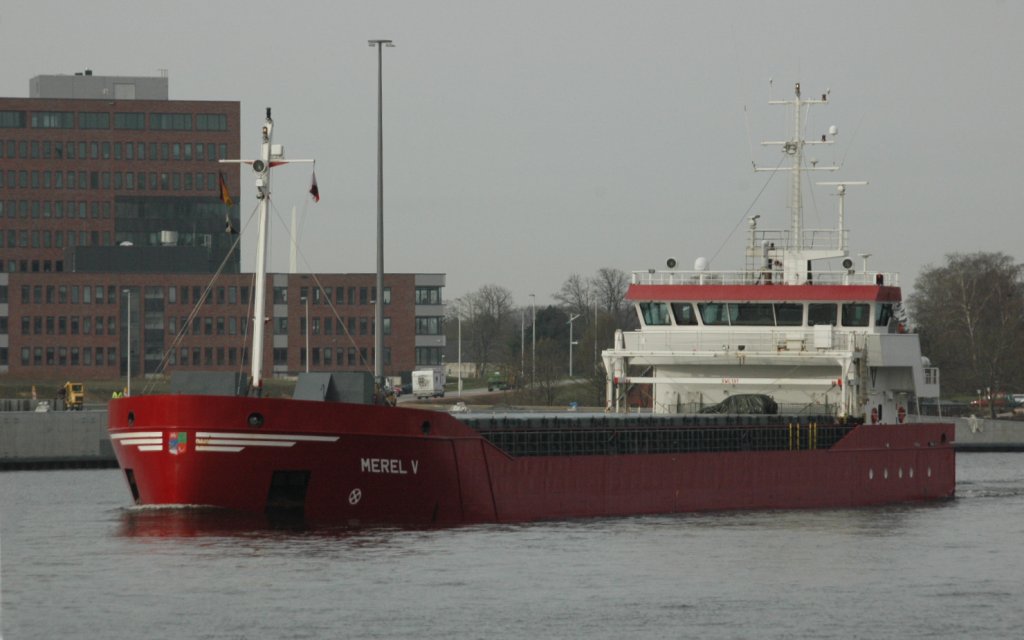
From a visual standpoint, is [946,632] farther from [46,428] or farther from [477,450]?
[46,428]

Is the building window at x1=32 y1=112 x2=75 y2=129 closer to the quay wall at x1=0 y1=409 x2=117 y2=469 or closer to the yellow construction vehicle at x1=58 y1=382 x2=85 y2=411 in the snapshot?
the yellow construction vehicle at x1=58 y1=382 x2=85 y2=411

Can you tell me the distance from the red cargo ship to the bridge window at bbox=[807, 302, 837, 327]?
42 mm

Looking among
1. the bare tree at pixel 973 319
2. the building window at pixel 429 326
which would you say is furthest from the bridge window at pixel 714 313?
the building window at pixel 429 326

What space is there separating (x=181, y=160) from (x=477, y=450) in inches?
3992

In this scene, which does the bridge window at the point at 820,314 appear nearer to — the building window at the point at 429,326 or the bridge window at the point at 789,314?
the bridge window at the point at 789,314

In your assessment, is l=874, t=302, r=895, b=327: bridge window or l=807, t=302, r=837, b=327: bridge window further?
l=874, t=302, r=895, b=327: bridge window

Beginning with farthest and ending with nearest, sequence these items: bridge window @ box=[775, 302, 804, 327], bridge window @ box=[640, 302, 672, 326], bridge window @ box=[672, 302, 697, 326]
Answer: bridge window @ box=[640, 302, 672, 326] < bridge window @ box=[672, 302, 697, 326] < bridge window @ box=[775, 302, 804, 327]

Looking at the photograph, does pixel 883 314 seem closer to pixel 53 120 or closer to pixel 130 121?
pixel 130 121

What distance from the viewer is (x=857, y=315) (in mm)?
49688

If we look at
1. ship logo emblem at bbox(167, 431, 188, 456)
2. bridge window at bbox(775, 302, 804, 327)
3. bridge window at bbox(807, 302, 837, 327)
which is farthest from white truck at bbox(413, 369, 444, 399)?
ship logo emblem at bbox(167, 431, 188, 456)

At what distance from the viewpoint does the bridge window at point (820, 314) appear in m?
49.3

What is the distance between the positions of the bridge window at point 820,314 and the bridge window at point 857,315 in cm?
40

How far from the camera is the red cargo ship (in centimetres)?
3453

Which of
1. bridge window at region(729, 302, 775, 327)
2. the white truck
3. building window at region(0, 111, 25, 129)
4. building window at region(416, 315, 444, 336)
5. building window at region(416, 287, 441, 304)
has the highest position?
building window at region(0, 111, 25, 129)
